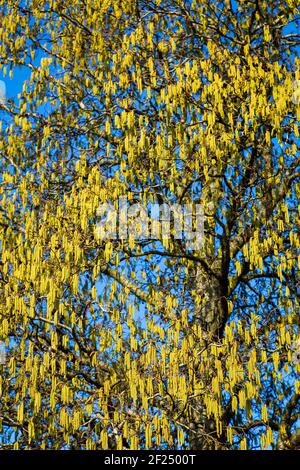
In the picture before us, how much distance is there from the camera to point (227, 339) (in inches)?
319

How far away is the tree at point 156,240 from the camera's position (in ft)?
26.9

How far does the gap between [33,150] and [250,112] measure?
11.7ft

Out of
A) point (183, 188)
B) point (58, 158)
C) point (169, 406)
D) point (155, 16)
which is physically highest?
point (155, 16)

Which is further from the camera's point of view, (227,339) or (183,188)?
(183,188)

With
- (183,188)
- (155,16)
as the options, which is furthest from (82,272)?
(155,16)

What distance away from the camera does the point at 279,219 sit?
30.1 ft

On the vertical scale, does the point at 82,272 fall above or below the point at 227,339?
above

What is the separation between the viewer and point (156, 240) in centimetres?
985

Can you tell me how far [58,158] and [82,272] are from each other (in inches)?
95.9

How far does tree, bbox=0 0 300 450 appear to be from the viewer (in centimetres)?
819
